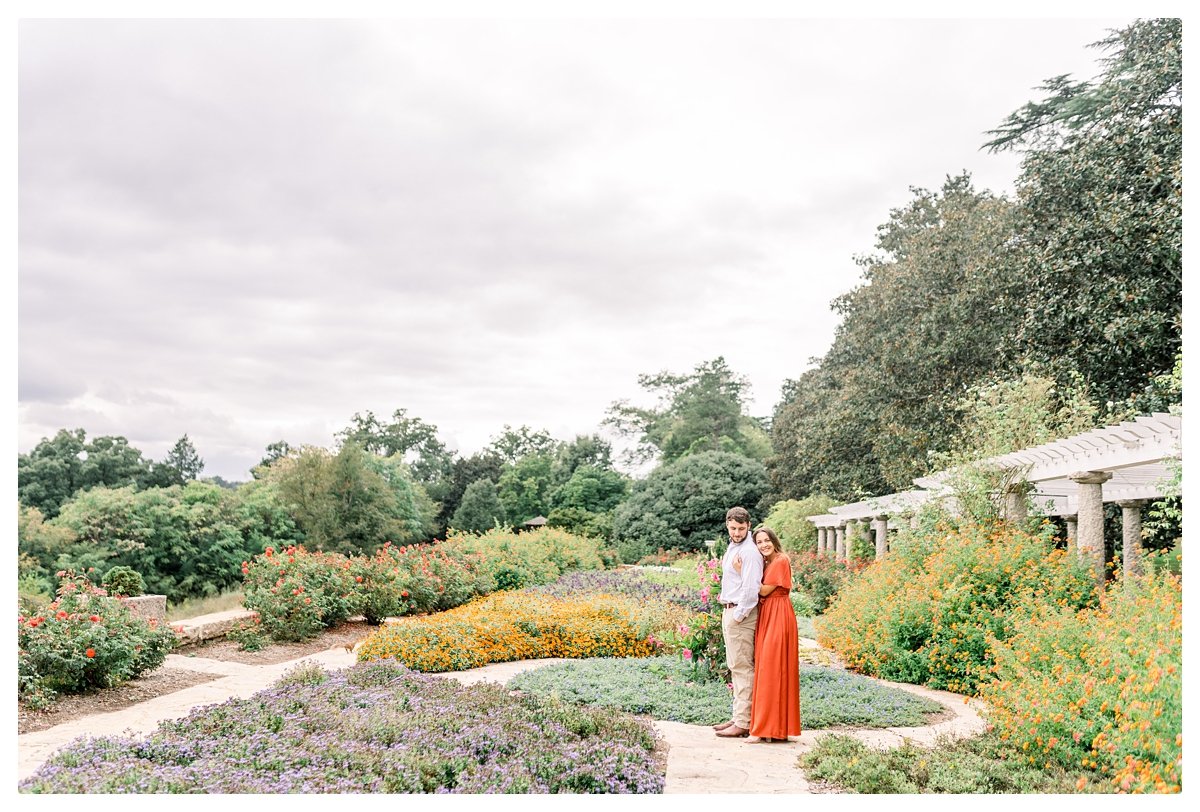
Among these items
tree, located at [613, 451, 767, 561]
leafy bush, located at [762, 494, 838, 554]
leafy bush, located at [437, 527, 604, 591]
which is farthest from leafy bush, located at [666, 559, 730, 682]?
tree, located at [613, 451, 767, 561]

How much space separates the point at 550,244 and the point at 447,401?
66.1 feet

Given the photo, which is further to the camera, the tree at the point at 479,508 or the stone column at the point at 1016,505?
the tree at the point at 479,508

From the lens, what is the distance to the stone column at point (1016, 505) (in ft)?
30.1

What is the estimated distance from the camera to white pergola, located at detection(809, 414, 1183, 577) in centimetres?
615

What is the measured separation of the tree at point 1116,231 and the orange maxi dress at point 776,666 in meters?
7.04

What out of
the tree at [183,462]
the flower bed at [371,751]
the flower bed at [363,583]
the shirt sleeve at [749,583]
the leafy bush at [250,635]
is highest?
the tree at [183,462]

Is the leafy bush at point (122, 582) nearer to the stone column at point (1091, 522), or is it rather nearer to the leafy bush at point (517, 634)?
the leafy bush at point (517, 634)

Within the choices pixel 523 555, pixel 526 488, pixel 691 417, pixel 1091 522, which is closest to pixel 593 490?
pixel 526 488

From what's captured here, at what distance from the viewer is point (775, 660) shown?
17.4 ft

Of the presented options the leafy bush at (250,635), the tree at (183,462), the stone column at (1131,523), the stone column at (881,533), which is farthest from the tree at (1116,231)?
the tree at (183,462)

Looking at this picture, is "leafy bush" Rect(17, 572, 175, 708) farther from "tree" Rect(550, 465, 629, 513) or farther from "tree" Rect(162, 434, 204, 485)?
"tree" Rect(550, 465, 629, 513)

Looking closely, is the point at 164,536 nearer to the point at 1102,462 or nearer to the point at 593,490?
the point at 593,490

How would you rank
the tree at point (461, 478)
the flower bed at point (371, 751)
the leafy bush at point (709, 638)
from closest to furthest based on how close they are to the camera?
the flower bed at point (371, 751)
the leafy bush at point (709, 638)
the tree at point (461, 478)

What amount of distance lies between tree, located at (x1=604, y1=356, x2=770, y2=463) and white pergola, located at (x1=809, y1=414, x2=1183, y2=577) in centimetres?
1954
